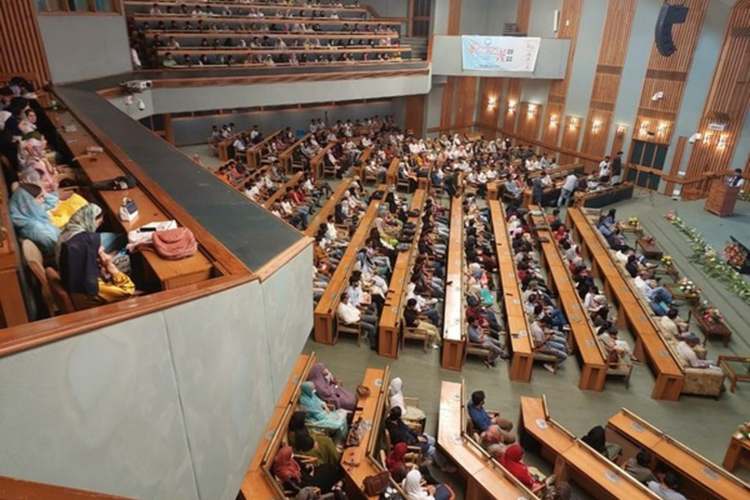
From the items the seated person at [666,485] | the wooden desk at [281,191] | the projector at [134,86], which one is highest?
the projector at [134,86]

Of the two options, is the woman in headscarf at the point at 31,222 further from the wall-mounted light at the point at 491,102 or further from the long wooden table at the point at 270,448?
the wall-mounted light at the point at 491,102

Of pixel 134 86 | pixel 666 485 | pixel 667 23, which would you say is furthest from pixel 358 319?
pixel 667 23

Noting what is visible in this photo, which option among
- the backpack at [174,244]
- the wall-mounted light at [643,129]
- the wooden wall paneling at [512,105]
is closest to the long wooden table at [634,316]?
the wall-mounted light at [643,129]

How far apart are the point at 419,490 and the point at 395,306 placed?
125 inches

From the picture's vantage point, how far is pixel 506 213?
12172mm

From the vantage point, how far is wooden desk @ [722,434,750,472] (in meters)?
5.41

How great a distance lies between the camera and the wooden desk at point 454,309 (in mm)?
6660

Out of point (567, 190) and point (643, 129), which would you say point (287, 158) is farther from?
point (643, 129)

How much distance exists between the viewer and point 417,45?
61.0ft

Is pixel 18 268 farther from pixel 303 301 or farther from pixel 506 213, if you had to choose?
pixel 506 213

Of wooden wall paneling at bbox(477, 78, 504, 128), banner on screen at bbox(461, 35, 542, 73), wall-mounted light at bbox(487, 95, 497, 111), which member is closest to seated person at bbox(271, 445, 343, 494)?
banner on screen at bbox(461, 35, 542, 73)

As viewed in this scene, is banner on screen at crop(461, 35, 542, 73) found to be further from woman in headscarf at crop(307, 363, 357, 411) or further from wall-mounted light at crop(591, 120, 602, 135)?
woman in headscarf at crop(307, 363, 357, 411)

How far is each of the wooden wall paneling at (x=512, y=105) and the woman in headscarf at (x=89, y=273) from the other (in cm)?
1919

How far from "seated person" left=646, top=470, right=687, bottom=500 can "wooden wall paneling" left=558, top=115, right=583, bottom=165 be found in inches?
559
